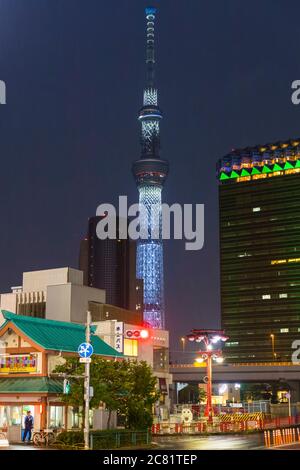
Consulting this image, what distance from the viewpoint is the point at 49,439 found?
48.7 meters

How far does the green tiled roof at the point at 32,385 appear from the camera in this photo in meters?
54.9

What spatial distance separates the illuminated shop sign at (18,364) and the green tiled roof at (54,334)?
1638mm

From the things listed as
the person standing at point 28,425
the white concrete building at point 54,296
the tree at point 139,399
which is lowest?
the person standing at point 28,425

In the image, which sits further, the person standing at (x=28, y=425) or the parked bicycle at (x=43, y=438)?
the person standing at (x=28, y=425)

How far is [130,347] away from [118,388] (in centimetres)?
3015

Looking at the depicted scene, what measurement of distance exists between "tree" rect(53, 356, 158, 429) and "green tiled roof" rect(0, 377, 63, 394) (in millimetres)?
2958

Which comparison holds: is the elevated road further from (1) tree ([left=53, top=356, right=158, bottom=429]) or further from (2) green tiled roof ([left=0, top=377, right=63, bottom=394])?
(2) green tiled roof ([left=0, top=377, right=63, bottom=394])

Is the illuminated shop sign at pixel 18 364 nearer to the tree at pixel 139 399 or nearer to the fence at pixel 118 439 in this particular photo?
the tree at pixel 139 399

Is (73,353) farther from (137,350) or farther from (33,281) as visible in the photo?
(33,281)

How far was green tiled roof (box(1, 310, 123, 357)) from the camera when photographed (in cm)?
5825

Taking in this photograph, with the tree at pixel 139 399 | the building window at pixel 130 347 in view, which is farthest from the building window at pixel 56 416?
the building window at pixel 130 347

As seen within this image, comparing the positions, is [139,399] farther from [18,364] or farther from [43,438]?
[18,364]

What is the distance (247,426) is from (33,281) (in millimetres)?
75204

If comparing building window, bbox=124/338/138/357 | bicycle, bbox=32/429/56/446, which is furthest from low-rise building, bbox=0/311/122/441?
A: building window, bbox=124/338/138/357
